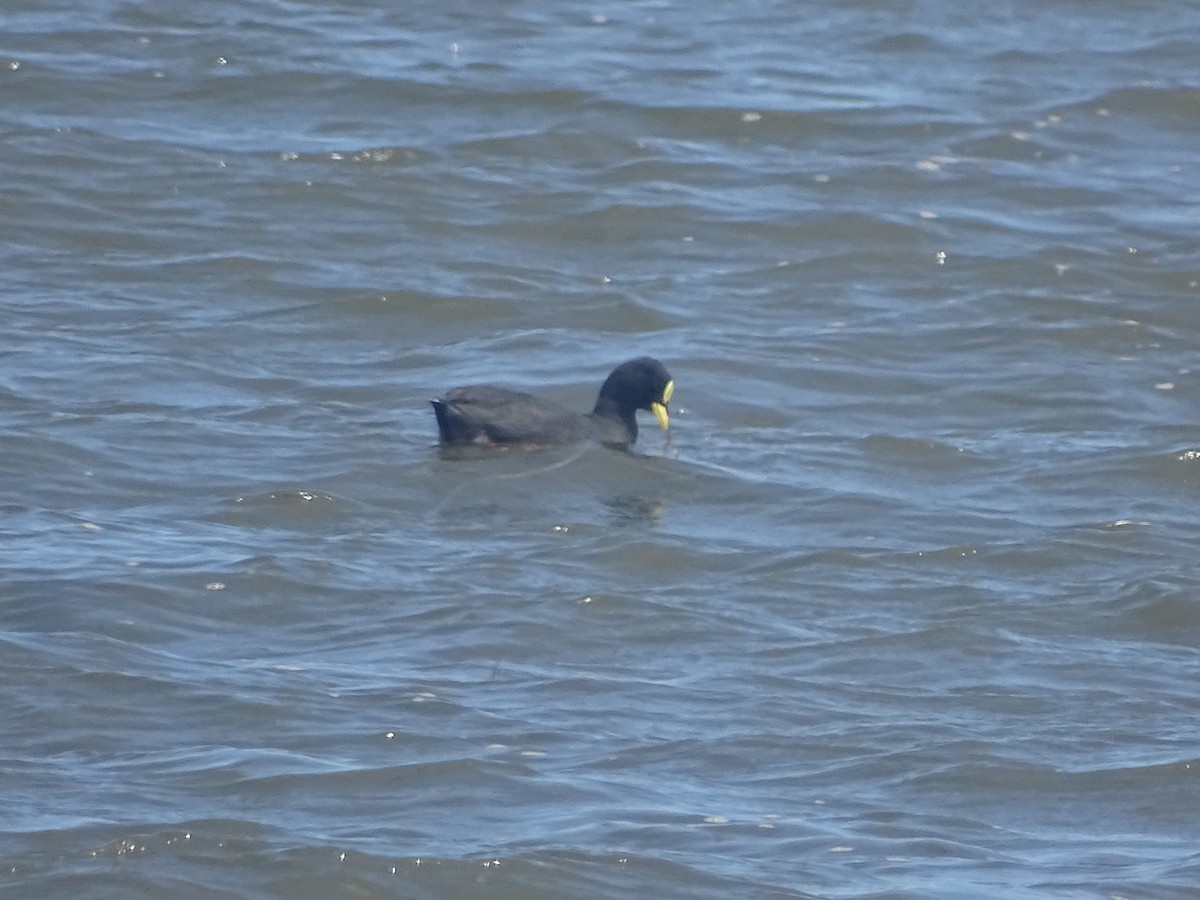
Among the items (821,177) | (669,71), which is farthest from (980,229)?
(669,71)

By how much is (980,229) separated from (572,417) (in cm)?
498

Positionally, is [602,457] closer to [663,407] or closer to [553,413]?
[553,413]

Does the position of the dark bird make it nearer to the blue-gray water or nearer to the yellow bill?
the yellow bill

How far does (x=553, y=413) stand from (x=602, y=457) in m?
0.33

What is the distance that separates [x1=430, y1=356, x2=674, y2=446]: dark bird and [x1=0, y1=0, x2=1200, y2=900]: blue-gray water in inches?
6.6

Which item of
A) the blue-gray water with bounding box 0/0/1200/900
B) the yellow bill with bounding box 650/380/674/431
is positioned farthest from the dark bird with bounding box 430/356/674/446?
the blue-gray water with bounding box 0/0/1200/900

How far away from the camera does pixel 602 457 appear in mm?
11086

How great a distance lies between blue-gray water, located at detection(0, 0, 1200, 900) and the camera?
6.59m

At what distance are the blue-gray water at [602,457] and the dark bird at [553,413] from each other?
0.17 m

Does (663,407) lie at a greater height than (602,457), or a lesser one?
greater

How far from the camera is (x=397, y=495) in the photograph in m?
10.1

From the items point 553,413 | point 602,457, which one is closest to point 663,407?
point 602,457

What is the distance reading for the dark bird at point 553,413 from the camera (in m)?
10.6

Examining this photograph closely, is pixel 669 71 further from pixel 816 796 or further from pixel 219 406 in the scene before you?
pixel 816 796
